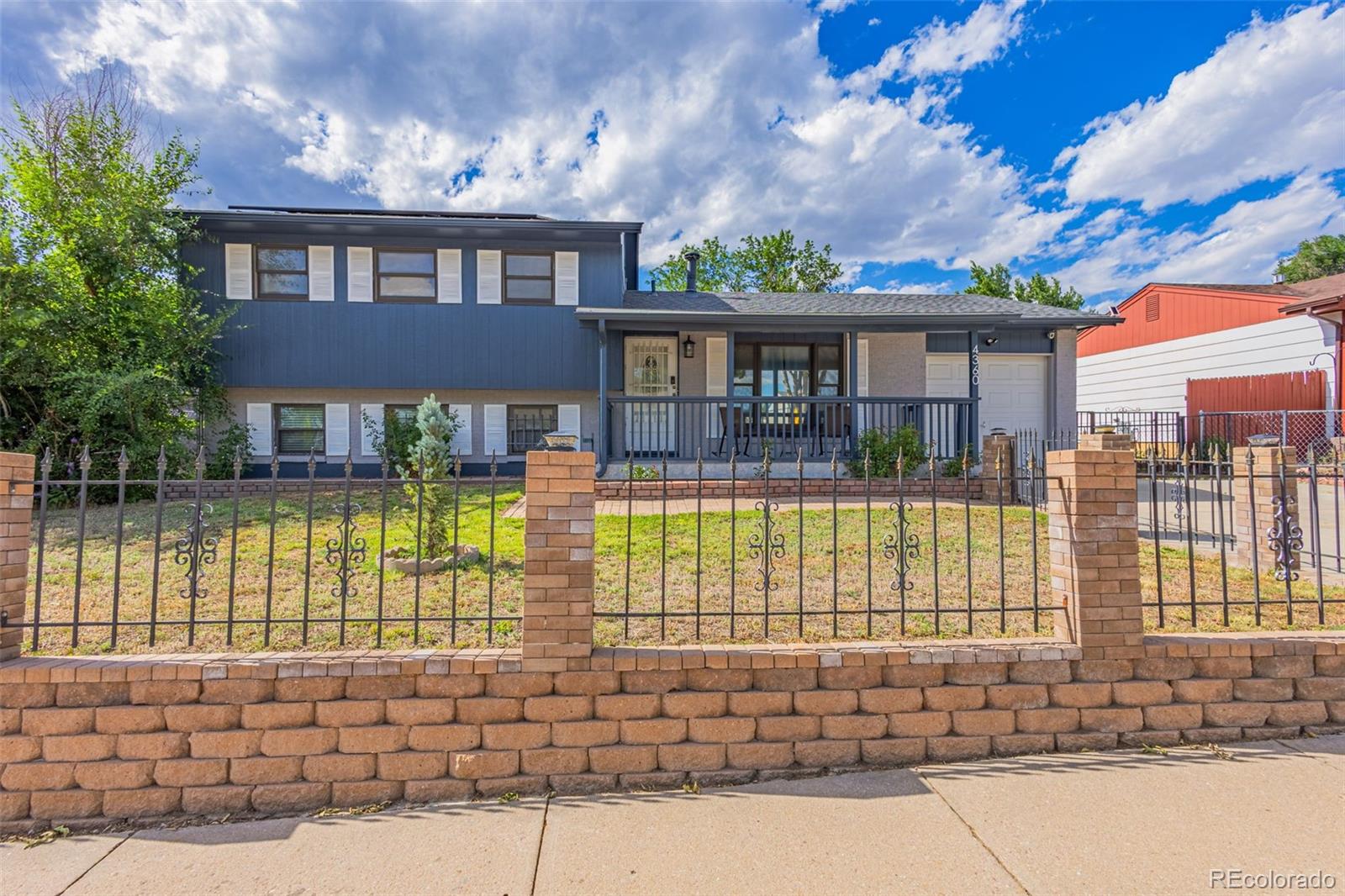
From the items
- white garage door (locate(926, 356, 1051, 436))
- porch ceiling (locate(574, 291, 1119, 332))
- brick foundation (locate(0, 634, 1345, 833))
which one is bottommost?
brick foundation (locate(0, 634, 1345, 833))

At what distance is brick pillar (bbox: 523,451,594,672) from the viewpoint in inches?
109

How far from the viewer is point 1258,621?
3363mm

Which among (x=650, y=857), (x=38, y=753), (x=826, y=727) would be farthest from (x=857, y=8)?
(x=38, y=753)

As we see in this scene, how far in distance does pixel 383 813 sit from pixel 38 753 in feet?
5.21

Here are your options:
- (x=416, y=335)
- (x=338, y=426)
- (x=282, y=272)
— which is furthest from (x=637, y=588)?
(x=282, y=272)

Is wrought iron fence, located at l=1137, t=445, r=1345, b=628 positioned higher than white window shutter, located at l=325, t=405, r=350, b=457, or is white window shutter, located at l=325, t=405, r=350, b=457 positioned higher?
white window shutter, located at l=325, t=405, r=350, b=457

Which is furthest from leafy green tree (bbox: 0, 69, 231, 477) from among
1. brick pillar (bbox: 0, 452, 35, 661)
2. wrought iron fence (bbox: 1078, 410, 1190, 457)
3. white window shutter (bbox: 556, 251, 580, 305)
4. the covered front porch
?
wrought iron fence (bbox: 1078, 410, 1190, 457)

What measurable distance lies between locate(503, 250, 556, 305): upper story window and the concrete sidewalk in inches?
413

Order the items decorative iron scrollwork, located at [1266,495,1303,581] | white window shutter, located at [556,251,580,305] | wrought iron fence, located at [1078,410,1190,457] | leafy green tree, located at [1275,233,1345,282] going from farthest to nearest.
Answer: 1. leafy green tree, located at [1275,233,1345,282]
2. wrought iron fence, located at [1078,410,1190,457]
3. white window shutter, located at [556,251,580,305]
4. decorative iron scrollwork, located at [1266,495,1303,581]

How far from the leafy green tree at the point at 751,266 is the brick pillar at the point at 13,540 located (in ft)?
83.7

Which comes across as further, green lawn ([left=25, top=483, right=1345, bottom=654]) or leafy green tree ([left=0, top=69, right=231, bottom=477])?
leafy green tree ([left=0, top=69, right=231, bottom=477])

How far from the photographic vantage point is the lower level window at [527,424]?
12.3 metres

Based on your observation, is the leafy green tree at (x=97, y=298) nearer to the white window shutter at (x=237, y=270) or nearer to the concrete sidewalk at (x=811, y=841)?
the white window shutter at (x=237, y=270)

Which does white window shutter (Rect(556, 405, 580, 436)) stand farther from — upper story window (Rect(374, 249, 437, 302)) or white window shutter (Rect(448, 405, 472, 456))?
upper story window (Rect(374, 249, 437, 302))
